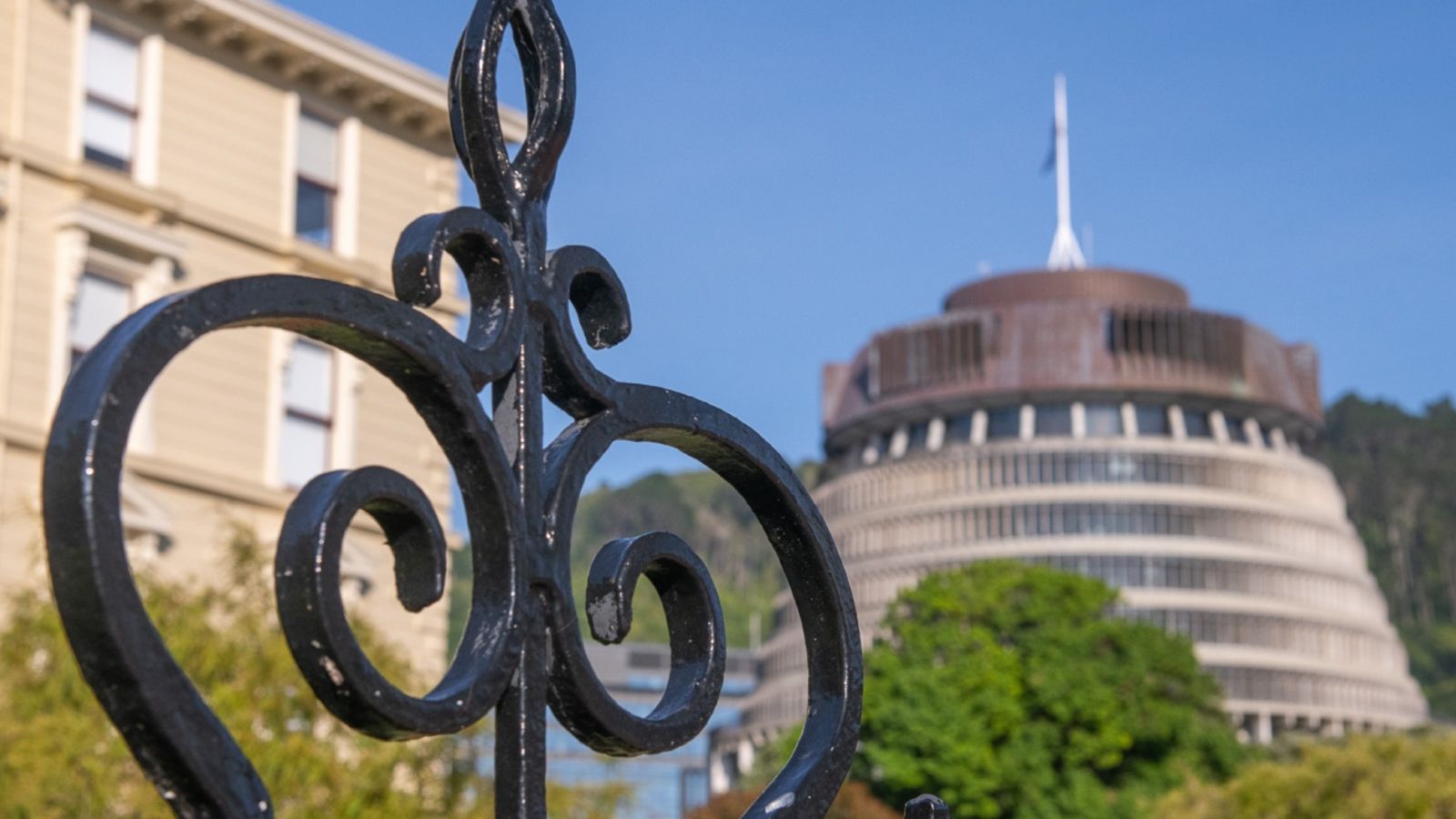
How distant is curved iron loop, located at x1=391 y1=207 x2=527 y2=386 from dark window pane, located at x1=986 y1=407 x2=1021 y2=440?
92986mm

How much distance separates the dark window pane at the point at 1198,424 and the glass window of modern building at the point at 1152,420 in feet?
2.72

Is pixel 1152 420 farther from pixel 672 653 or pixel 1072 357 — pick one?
pixel 672 653

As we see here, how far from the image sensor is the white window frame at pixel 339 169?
2645 centimetres

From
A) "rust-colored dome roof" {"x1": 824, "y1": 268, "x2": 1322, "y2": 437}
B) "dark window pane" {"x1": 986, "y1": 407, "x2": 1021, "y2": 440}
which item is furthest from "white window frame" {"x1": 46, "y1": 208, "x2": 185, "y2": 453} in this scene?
"dark window pane" {"x1": 986, "y1": 407, "x2": 1021, "y2": 440}

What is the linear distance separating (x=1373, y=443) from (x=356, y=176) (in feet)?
431

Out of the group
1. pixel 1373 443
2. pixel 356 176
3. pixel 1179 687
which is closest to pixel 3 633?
pixel 356 176

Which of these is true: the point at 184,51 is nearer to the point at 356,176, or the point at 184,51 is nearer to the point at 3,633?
the point at 356,176

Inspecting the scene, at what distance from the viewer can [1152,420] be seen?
9550 centimetres

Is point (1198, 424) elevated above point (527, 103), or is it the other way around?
point (1198, 424)

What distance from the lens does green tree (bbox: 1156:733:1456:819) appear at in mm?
36094

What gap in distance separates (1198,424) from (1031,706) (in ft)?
134

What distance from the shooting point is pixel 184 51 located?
25.2 metres

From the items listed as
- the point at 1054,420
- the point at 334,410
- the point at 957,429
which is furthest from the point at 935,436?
the point at 334,410

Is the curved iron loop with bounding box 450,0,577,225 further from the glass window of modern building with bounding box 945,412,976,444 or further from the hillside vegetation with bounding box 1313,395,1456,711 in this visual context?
the hillside vegetation with bounding box 1313,395,1456,711
